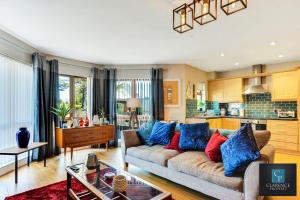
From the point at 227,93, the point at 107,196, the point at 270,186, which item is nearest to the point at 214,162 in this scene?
the point at 270,186

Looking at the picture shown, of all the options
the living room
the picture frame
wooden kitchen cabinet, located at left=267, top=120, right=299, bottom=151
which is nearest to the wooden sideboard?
the living room

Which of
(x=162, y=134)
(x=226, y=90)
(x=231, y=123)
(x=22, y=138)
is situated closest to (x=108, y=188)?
(x=162, y=134)

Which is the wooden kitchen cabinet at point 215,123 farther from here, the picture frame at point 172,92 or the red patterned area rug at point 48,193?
the red patterned area rug at point 48,193

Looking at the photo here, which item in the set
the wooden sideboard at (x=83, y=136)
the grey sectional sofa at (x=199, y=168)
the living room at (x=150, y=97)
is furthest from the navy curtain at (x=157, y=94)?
the grey sectional sofa at (x=199, y=168)

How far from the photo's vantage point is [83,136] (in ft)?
14.5

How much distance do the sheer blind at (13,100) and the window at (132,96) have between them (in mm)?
2356

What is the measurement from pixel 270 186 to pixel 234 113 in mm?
5542

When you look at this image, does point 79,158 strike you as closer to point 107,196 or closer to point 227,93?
point 107,196

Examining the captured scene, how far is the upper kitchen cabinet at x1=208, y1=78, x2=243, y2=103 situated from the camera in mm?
5957

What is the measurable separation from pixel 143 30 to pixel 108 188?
2459 millimetres

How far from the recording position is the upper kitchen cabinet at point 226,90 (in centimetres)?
596

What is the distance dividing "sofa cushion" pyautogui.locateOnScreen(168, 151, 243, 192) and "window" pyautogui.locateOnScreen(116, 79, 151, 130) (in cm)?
293

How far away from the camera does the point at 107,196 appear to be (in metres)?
1.71

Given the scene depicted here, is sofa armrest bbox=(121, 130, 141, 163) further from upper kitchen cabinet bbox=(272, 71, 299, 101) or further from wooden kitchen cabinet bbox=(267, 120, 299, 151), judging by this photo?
upper kitchen cabinet bbox=(272, 71, 299, 101)
